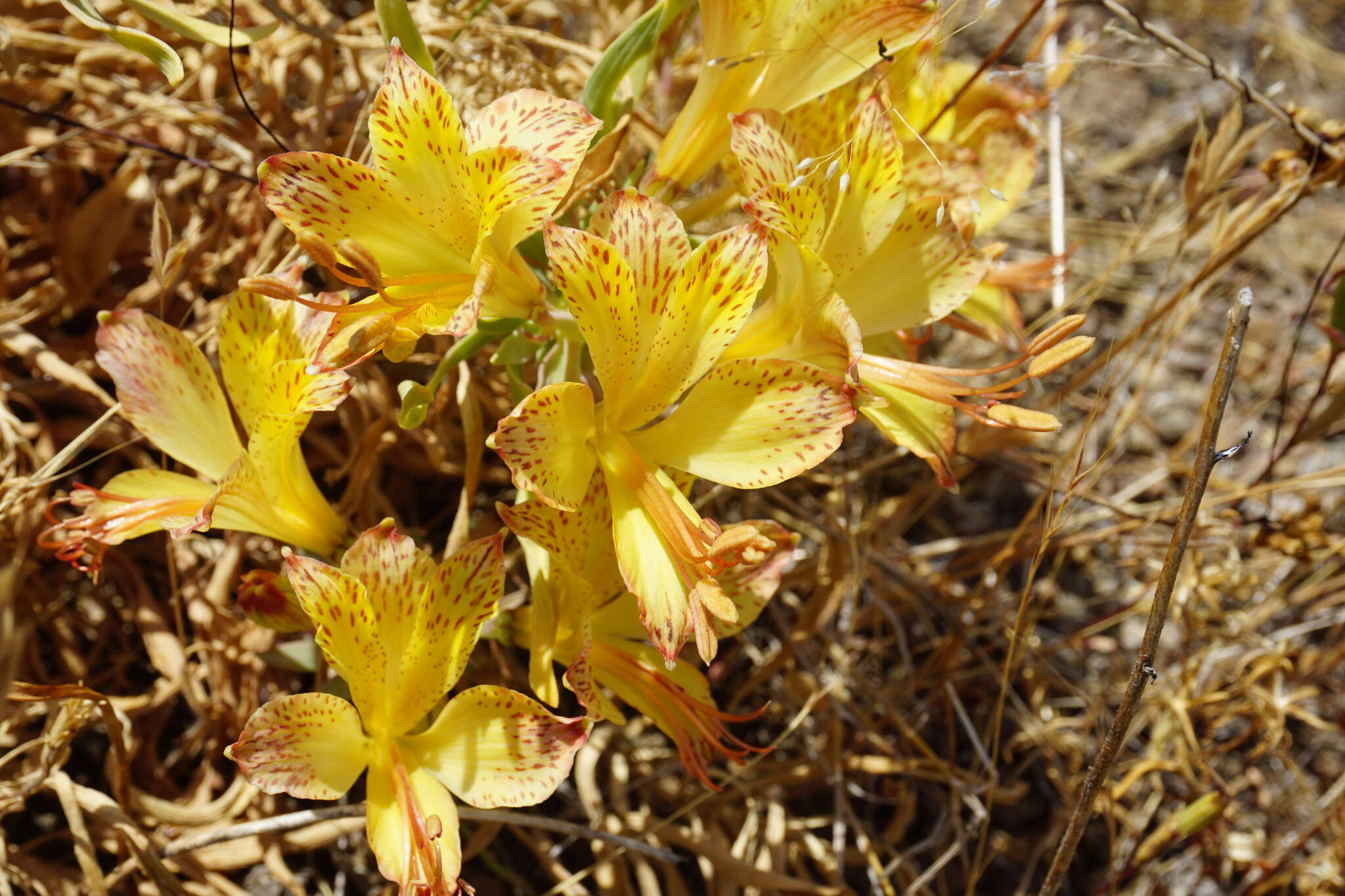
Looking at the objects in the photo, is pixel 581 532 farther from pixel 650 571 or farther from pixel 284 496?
pixel 284 496

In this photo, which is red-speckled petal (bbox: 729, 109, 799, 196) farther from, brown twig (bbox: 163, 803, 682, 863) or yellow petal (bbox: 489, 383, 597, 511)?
brown twig (bbox: 163, 803, 682, 863)

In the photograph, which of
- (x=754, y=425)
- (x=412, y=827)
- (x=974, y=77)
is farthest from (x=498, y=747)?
(x=974, y=77)

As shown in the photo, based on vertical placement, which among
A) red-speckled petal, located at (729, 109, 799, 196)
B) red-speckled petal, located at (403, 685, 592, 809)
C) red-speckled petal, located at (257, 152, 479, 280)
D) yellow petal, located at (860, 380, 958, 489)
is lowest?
red-speckled petal, located at (403, 685, 592, 809)

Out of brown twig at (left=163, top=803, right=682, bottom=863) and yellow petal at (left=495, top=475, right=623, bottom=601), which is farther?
brown twig at (left=163, top=803, right=682, bottom=863)

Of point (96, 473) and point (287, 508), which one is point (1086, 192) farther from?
point (96, 473)

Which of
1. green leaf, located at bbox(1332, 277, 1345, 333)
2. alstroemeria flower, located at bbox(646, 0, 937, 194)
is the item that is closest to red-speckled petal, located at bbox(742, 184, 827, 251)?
alstroemeria flower, located at bbox(646, 0, 937, 194)

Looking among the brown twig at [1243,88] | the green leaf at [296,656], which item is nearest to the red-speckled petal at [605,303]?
the green leaf at [296,656]

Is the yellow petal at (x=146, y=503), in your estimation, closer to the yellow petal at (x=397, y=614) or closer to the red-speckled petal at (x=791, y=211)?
the yellow petal at (x=397, y=614)
